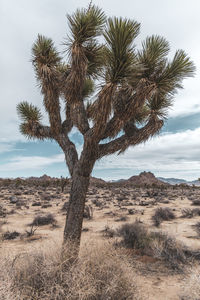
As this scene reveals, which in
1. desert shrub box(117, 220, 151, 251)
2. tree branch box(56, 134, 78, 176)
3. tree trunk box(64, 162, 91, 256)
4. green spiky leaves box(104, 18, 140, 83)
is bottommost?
desert shrub box(117, 220, 151, 251)

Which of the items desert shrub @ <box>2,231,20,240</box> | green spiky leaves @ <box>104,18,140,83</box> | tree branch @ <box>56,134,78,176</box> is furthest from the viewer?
desert shrub @ <box>2,231,20,240</box>

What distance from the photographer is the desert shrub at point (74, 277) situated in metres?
2.75

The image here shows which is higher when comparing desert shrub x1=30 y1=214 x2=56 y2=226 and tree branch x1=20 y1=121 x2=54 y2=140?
tree branch x1=20 y1=121 x2=54 y2=140

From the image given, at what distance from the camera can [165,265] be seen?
500 cm

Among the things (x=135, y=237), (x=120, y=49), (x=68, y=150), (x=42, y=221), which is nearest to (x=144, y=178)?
(x=42, y=221)

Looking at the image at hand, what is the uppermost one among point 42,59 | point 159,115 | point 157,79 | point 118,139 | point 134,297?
point 42,59

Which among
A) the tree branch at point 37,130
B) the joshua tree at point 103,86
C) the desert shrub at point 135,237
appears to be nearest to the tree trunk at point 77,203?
the joshua tree at point 103,86

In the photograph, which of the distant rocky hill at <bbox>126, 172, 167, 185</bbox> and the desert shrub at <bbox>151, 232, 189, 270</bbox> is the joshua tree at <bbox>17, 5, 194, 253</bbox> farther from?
the distant rocky hill at <bbox>126, 172, 167, 185</bbox>

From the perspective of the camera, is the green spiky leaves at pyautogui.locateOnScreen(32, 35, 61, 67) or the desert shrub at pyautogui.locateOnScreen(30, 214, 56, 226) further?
the desert shrub at pyautogui.locateOnScreen(30, 214, 56, 226)

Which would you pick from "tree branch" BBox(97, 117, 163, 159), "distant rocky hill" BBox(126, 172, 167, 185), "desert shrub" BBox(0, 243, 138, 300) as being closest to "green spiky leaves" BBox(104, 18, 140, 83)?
"tree branch" BBox(97, 117, 163, 159)

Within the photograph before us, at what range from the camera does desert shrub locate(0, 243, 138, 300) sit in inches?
108

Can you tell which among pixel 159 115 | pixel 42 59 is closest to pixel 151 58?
pixel 159 115

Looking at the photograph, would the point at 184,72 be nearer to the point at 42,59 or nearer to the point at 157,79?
the point at 157,79

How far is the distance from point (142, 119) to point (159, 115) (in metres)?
0.59
